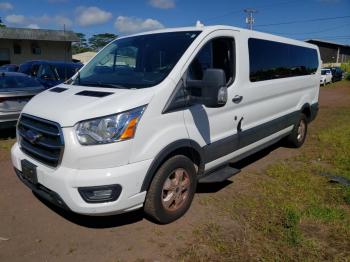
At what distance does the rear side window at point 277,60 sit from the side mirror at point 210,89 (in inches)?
54.3

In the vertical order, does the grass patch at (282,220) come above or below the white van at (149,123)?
below

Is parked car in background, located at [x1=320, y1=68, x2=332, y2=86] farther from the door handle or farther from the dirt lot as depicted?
the door handle

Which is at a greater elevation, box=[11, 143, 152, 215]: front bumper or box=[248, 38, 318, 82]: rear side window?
box=[248, 38, 318, 82]: rear side window

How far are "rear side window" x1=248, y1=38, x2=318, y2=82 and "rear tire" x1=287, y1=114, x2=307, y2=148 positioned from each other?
0.98 m

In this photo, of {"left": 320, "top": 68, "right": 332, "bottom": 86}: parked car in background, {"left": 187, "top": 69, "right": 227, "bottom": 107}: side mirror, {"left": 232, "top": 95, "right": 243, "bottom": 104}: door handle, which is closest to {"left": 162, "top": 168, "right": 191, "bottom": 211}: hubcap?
{"left": 187, "top": 69, "right": 227, "bottom": 107}: side mirror

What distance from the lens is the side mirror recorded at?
3376mm

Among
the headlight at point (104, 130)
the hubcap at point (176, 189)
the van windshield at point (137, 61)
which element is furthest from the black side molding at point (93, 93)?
the hubcap at point (176, 189)

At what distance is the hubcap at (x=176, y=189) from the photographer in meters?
3.66

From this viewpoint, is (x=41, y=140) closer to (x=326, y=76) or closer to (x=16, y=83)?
(x=16, y=83)

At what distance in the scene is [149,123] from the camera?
322 cm

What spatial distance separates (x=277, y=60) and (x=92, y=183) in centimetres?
387

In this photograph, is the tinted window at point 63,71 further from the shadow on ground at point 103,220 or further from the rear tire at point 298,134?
the shadow on ground at point 103,220

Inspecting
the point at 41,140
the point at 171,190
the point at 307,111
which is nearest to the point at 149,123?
the point at 171,190

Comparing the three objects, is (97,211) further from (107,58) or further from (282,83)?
(282,83)
